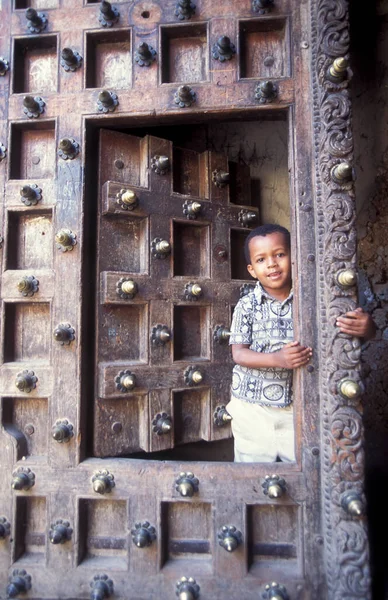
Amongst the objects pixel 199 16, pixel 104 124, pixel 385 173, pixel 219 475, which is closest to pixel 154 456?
pixel 219 475

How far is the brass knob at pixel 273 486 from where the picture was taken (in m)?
1.63

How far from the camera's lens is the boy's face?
1.97 metres

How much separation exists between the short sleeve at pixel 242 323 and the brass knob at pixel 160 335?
0.32 m

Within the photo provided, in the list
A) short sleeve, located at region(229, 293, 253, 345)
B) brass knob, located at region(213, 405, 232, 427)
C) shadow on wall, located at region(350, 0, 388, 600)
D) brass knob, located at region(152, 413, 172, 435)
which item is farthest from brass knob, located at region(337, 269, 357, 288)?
brass knob, located at region(152, 413, 172, 435)

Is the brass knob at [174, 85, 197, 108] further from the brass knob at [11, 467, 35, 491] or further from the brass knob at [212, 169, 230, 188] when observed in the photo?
the brass knob at [11, 467, 35, 491]

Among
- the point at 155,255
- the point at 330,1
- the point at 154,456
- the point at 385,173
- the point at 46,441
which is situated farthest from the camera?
the point at 154,456

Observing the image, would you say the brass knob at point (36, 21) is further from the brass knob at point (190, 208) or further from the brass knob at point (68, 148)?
the brass knob at point (190, 208)

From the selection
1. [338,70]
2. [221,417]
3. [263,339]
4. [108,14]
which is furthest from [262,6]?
[221,417]

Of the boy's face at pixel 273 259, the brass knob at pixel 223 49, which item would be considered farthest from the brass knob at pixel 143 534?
the brass knob at pixel 223 49

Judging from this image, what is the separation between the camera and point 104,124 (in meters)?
1.92

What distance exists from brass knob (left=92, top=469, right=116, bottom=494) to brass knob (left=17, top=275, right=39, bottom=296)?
835 mm

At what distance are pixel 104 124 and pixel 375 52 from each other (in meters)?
1.57

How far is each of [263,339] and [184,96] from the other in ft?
3.81

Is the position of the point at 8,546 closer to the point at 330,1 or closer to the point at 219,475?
the point at 219,475
